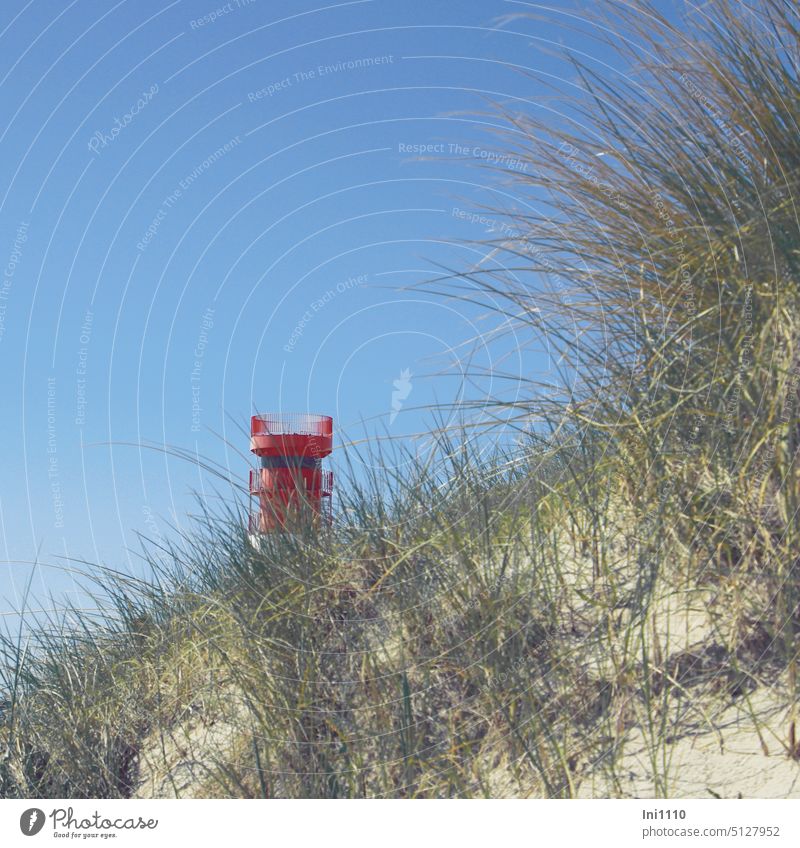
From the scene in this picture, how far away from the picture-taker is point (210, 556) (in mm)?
4164

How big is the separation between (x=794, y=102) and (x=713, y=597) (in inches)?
71.5

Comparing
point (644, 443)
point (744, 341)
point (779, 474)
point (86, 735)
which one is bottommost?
point (86, 735)

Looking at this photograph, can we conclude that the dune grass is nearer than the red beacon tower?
Yes

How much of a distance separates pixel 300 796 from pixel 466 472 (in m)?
1.26

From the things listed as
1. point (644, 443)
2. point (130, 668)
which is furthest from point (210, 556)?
point (644, 443)

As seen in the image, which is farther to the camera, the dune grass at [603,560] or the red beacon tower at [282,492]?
the red beacon tower at [282,492]

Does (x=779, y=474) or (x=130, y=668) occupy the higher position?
(x=779, y=474)

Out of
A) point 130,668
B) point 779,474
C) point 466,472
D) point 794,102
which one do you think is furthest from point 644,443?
point 130,668

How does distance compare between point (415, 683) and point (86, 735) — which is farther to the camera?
point (86, 735)

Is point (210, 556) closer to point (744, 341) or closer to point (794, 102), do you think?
point (744, 341)

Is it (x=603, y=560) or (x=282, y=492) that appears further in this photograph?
(x=282, y=492)
